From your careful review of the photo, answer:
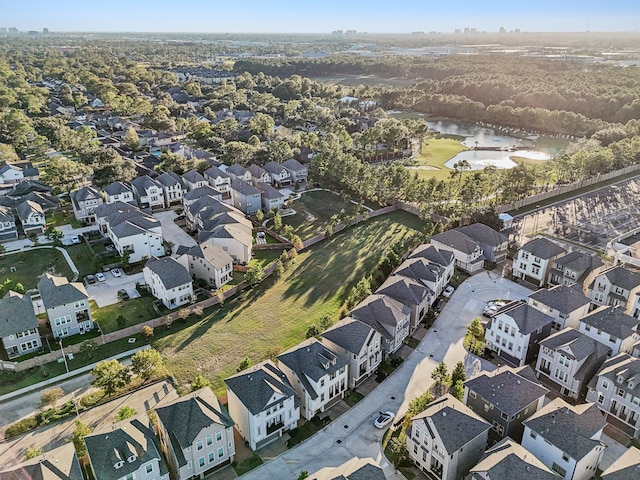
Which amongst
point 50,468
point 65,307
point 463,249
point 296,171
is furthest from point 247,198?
point 50,468

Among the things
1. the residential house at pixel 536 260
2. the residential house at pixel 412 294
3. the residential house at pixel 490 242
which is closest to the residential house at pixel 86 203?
the residential house at pixel 412 294

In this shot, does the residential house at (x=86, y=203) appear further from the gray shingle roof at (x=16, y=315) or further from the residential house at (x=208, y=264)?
the gray shingle roof at (x=16, y=315)

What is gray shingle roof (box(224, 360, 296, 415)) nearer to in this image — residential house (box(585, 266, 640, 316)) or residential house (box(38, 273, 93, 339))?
residential house (box(38, 273, 93, 339))

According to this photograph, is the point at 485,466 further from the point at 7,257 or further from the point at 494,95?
the point at 494,95

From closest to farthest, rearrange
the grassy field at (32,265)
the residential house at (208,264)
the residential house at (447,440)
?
the residential house at (447,440), the residential house at (208,264), the grassy field at (32,265)

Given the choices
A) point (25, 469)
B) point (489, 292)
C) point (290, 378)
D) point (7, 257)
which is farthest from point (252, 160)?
point (25, 469)

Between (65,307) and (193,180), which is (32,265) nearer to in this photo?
(65,307)
